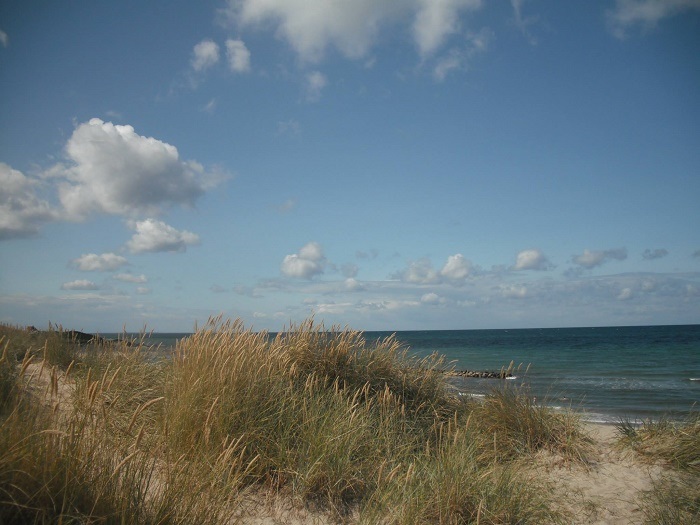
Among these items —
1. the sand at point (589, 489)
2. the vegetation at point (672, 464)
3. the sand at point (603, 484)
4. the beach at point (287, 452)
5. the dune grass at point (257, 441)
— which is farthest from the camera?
the sand at point (603, 484)

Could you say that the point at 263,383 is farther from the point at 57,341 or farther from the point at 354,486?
the point at 57,341

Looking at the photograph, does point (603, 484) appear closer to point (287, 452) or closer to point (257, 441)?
point (287, 452)

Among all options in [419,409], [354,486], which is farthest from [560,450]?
[354,486]

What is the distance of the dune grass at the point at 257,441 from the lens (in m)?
2.86

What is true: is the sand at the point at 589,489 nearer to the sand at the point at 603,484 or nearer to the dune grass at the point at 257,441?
the sand at the point at 603,484

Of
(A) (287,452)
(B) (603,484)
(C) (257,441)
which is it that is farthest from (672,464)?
(C) (257,441)

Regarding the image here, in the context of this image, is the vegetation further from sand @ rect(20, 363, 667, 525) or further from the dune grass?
the dune grass

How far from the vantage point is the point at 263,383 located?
581 cm

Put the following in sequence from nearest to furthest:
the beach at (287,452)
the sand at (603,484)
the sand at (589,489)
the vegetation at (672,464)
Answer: the beach at (287,452)
the sand at (589,489)
the vegetation at (672,464)
the sand at (603,484)

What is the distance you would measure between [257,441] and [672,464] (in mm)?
5685

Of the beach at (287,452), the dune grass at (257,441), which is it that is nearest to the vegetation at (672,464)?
the beach at (287,452)

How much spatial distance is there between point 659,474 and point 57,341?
11.0 meters

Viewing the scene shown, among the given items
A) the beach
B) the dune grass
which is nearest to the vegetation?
the beach

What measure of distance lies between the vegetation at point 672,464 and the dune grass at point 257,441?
87 cm
